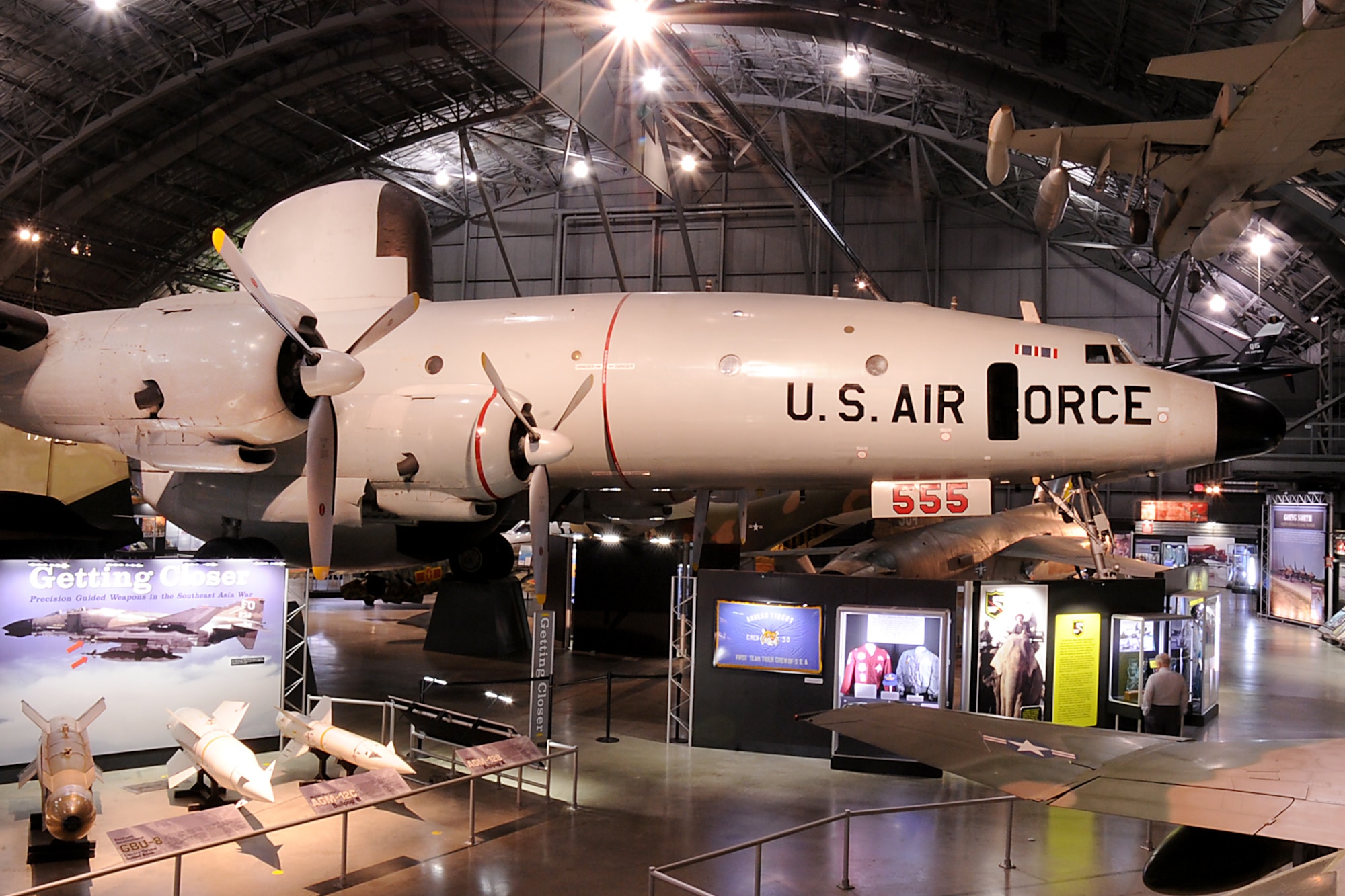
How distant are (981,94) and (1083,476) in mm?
11820

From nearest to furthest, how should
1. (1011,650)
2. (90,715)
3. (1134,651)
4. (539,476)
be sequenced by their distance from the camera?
(90,715) → (539,476) → (1011,650) → (1134,651)

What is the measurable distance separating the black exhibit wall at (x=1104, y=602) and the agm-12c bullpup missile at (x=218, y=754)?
9.34 metres

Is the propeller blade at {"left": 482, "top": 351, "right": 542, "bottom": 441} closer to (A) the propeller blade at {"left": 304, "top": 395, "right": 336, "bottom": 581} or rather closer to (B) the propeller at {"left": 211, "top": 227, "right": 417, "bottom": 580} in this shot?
(B) the propeller at {"left": 211, "top": 227, "right": 417, "bottom": 580}

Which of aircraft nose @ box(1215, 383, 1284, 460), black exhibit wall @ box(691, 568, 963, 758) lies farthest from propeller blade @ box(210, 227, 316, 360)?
aircraft nose @ box(1215, 383, 1284, 460)

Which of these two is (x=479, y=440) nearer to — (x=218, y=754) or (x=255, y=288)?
(x=255, y=288)

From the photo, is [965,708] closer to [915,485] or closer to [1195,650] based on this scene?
[915,485]

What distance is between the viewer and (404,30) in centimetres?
2464

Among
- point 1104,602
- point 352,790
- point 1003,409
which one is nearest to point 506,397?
point 352,790

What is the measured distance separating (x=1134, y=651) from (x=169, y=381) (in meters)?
12.6

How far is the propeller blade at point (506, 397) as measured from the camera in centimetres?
1034

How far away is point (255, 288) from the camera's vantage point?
9102 millimetres

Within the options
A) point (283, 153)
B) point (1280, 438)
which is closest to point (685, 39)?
point (283, 153)

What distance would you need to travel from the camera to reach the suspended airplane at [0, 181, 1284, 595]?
10055mm

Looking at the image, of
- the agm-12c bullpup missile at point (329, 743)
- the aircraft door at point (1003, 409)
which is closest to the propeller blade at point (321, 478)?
the agm-12c bullpup missile at point (329, 743)
